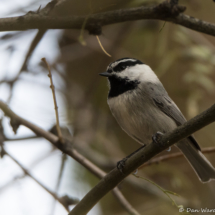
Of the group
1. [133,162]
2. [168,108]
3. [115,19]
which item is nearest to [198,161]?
[168,108]

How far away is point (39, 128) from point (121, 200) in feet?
2.83

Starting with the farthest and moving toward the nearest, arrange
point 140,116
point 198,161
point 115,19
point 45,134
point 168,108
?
point 198,161 < point 168,108 < point 140,116 < point 45,134 < point 115,19

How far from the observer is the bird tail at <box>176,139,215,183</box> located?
2502mm

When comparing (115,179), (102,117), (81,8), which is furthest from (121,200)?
(81,8)

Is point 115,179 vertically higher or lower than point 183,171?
higher

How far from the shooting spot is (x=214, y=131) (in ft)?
11.1

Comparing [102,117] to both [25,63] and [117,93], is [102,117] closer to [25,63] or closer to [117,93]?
[117,93]

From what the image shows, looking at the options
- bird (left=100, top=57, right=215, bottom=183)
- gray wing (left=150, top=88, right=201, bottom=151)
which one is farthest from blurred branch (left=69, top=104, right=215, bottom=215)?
gray wing (left=150, top=88, right=201, bottom=151)

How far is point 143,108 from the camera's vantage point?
230cm

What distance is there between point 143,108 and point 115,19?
1.17 meters

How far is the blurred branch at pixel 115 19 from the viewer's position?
1218mm

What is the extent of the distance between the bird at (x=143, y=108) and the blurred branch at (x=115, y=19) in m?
1.10

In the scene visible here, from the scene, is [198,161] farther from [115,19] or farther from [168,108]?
[115,19]

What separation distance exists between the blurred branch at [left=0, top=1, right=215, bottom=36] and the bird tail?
1.52 m
